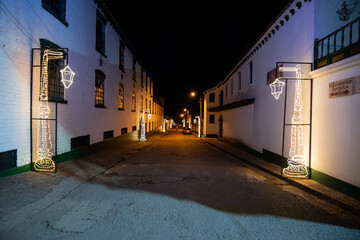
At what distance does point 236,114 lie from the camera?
16469 mm

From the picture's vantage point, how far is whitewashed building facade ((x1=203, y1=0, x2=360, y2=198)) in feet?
16.5

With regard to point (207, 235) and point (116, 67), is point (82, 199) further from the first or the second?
point (116, 67)

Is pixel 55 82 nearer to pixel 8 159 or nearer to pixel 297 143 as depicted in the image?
pixel 8 159

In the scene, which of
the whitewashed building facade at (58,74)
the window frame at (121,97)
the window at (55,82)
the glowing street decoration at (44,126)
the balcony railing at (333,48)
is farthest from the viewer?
the window frame at (121,97)

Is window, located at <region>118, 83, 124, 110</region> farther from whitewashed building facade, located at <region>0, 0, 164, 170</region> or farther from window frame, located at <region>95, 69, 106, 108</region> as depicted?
window frame, located at <region>95, 69, 106, 108</region>

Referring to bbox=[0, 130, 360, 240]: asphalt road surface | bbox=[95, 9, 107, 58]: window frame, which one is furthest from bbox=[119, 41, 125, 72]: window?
bbox=[0, 130, 360, 240]: asphalt road surface

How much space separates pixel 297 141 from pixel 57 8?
11.4 meters

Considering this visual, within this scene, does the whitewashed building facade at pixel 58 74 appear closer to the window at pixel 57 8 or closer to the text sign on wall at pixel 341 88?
the window at pixel 57 8

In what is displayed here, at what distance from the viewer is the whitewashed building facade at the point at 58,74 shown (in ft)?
18.6

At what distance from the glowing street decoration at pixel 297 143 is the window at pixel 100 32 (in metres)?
10.9

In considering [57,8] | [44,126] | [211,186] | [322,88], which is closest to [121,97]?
[57,8]

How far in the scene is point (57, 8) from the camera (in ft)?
26.1

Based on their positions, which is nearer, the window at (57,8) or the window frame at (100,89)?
the window at (57,8)

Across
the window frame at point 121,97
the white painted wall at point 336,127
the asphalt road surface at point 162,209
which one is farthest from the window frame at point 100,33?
the white painted wall at point 336,127
